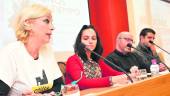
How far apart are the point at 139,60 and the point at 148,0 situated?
6.48 ft

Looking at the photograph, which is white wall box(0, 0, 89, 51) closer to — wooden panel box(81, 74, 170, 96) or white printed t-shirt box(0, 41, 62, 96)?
white printed t-shirt box(0, 41, 62, 96)

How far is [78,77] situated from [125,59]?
985 mm

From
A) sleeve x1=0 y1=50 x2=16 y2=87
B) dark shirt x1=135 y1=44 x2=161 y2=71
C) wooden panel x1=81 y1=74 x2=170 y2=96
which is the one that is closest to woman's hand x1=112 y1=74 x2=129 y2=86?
wooden panel x1=81 y1=74 x2=170 y2=96

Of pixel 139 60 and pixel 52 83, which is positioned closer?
pixel 52 83

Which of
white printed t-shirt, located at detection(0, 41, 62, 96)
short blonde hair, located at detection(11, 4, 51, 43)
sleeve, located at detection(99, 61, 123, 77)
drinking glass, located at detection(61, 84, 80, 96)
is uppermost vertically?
short blonde hair, located at detection(11, 4, 51, 43)

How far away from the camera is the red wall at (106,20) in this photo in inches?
163

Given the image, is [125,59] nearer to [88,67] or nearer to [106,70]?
[106,70]

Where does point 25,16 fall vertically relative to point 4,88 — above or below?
above

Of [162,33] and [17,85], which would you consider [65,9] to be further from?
[162,33]

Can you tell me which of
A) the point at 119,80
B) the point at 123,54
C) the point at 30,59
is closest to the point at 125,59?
the point at 123,54

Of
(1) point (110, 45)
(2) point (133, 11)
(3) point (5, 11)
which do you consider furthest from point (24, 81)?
(2) point (133, 11)

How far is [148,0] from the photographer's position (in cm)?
511

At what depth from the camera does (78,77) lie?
93.0 inches

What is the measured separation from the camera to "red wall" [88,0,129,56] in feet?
13.5
